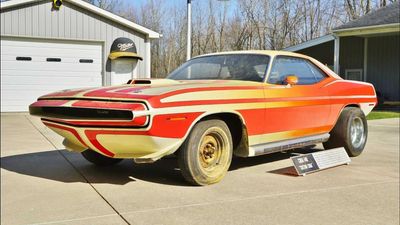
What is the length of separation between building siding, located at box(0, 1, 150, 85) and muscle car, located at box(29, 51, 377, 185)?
35.5ft

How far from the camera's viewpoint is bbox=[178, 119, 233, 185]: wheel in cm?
440

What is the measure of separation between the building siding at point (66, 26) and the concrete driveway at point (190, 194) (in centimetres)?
954

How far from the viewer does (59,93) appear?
15.6ft

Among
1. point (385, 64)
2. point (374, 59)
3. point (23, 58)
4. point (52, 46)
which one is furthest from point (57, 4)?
point (385, 64)

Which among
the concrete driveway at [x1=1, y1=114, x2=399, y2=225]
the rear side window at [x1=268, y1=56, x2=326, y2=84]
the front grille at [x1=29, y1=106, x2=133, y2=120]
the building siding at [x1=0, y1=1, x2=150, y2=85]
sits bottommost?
the concrete driveway at [x1=1, y1=114, x2=399, y2=225]

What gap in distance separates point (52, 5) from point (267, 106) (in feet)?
40.3

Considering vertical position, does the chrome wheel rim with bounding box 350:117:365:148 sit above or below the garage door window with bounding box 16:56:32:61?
below

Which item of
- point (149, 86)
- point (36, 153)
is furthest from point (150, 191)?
point (36, 153)

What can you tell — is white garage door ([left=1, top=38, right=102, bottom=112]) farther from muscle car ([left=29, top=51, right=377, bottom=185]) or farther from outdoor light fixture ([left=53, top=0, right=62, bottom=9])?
muscle car ([left=29, top=51, right=377, bottom=185])

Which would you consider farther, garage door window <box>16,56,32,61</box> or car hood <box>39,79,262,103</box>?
garage door window <box>16,56,32,61</box>

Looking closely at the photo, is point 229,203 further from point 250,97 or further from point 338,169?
point 338,169

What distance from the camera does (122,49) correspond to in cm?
1622

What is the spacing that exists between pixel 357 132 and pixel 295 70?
1.79 metres

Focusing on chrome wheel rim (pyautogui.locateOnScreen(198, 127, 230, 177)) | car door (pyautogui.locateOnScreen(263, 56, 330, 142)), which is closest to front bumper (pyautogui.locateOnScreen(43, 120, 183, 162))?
chrome wheel rim (pyautogui.locateOnScreen(198, 127, 230, 177))
